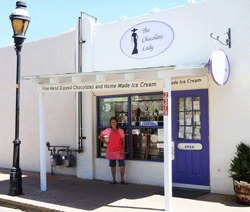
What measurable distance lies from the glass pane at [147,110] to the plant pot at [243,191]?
107 inches

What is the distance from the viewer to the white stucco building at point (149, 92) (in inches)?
293

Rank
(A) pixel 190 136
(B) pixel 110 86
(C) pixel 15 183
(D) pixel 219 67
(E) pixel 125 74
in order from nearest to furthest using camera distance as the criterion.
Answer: (D) pixel 219 67 < (E) pixel 125 74 < (B) pixel 110 86 < (C) pixel 15 183 < (A) pixel 190 136

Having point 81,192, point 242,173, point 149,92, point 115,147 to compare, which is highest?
point 149,92

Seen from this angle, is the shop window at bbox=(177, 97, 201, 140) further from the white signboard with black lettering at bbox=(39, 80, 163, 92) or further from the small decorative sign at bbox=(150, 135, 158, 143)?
the white signboard with black lettering at bbox=(39, 80, 163, 92)

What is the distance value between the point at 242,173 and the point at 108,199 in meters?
2.79

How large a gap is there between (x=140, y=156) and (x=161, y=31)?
3275 mm

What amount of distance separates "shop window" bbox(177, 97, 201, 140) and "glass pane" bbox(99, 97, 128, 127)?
1650 mm

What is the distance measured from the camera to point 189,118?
826cm

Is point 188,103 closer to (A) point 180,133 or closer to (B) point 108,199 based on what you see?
(A) point 180,133

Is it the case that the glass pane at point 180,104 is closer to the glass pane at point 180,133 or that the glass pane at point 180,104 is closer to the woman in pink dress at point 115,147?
the glass pane at point 180,133

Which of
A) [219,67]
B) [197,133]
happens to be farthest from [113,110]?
[219,67]

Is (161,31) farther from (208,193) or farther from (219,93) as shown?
(208,193)

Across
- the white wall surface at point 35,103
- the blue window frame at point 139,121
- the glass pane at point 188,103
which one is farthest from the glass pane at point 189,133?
the white wall surface at point 35,103

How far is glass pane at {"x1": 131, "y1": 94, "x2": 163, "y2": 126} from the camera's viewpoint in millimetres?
8867
